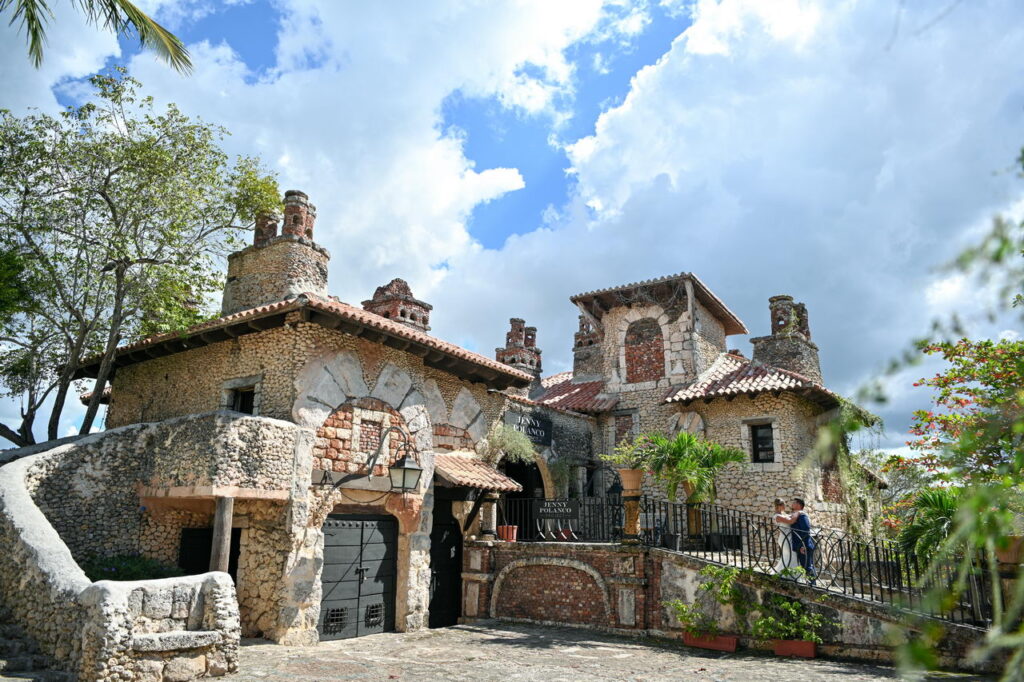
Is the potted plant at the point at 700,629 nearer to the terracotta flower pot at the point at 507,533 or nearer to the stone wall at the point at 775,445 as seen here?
the terracotta flower pot at the point at 507,533

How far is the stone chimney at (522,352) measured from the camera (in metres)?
21.6

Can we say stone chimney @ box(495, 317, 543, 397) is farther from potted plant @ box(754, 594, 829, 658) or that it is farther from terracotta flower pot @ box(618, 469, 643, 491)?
potted plant @ box(754, 594, 829, 658)

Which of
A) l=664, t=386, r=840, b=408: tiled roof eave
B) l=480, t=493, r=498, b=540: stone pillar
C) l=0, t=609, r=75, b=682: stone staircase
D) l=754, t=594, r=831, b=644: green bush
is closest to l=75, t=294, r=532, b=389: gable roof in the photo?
l=480, t=493, r=498, b=540: stone pillar

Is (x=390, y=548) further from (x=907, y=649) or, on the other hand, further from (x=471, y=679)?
(x=907, y=649)

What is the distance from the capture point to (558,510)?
535 inches

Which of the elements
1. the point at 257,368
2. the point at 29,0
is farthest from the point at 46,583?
the point at 29,0

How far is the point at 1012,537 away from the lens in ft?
26.3

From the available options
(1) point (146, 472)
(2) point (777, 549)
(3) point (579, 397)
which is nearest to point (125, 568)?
(1) point (146, 472)

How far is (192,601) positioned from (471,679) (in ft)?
10.9

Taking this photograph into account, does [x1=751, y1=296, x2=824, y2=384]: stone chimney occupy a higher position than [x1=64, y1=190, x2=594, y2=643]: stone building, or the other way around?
[x1=751, y1=296, x2=824, y2=384]: stone chimney

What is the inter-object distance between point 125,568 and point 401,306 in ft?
28.2

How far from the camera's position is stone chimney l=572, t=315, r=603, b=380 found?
21188 mm

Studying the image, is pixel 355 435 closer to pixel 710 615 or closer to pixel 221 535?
pixel 221 535

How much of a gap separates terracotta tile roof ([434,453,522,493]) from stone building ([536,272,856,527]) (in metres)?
4.56
